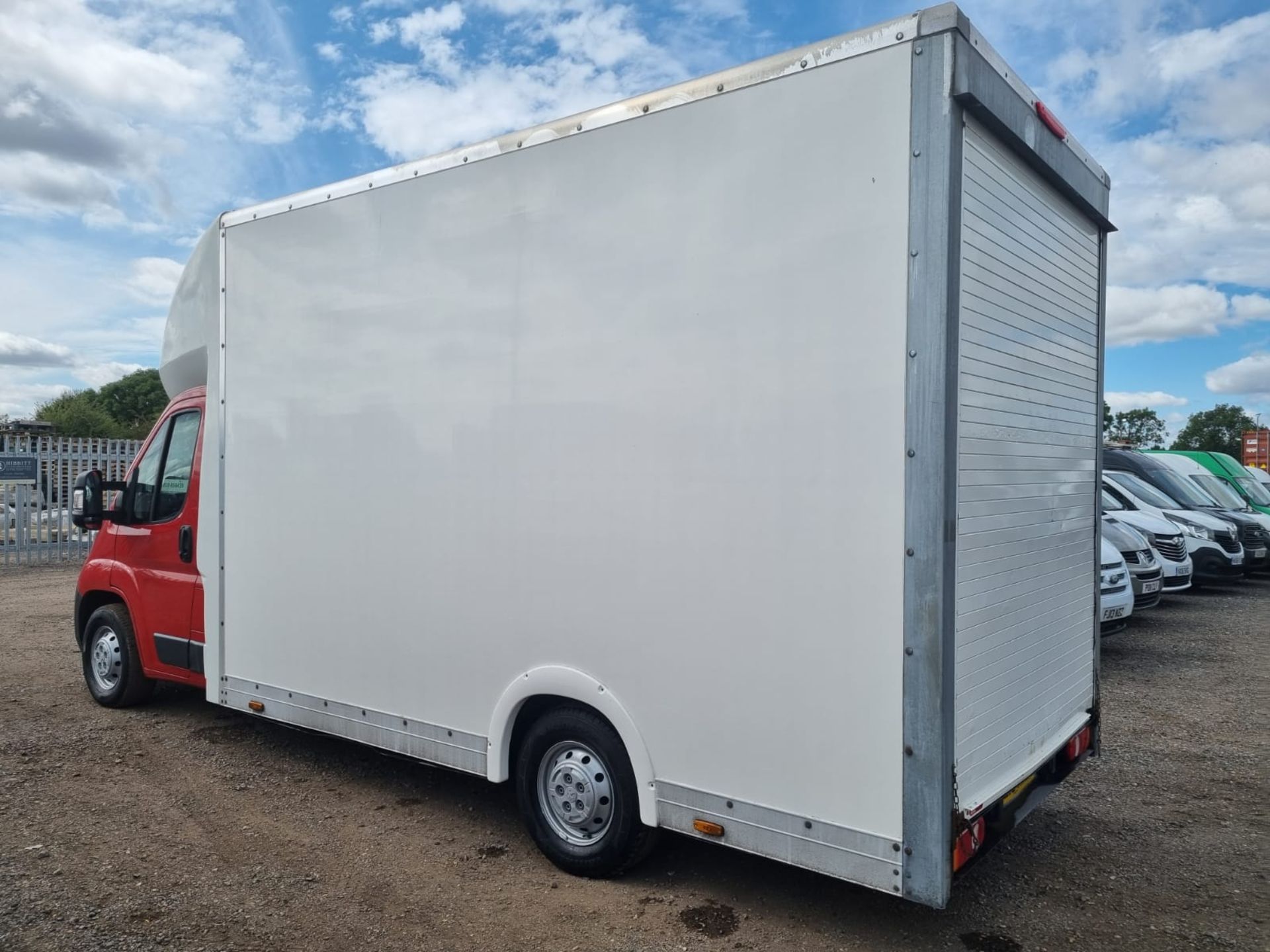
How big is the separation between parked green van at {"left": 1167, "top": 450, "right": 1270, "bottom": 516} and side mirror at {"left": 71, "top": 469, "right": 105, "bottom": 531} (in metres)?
16.7

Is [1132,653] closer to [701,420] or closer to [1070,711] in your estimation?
[1070,711]

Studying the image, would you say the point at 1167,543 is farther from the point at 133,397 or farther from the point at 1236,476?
the point at 133,397

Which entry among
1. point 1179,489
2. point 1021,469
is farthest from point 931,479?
point 1179,489

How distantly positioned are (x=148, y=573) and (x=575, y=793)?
385cm

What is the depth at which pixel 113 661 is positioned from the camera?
669 centimetres

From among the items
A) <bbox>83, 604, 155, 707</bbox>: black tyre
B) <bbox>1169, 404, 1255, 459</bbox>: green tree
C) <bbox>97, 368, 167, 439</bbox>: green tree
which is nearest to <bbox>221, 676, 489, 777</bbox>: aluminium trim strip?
<bbox>83, 604, 155, 707</bbox>: black tyre

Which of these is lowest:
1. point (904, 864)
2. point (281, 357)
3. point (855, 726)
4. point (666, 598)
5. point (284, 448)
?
point (904, 864)

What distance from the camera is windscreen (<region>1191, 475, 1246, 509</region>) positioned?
15.0m

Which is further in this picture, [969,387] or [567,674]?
[567,674]

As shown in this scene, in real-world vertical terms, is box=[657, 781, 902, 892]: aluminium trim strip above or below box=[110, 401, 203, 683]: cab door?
below

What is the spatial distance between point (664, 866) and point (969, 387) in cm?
250

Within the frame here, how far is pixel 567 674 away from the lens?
12.8ft

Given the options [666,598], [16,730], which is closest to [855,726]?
[666,598]

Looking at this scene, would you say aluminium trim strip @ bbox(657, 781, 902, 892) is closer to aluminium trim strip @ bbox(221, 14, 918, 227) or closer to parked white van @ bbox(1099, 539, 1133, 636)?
aluminium trim strip @ bbox(221, 14, 918, 227)
